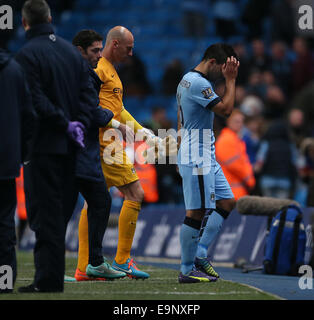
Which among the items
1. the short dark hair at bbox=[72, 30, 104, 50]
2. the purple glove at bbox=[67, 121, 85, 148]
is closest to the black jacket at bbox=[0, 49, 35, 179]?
the purple glove at bbox=[67, 121, 85, 148]

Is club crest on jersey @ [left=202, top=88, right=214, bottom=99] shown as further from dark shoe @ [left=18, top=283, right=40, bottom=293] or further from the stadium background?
the stadium background

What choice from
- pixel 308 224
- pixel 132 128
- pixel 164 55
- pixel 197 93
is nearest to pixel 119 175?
pixel 132 128

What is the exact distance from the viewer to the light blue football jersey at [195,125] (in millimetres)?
8258

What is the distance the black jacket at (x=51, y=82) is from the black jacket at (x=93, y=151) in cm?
34

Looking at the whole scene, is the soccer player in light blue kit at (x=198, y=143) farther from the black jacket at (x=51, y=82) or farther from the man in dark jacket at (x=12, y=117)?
the man in dark jacket at (x=12, y=117)

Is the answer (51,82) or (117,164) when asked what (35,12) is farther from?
(117,164)

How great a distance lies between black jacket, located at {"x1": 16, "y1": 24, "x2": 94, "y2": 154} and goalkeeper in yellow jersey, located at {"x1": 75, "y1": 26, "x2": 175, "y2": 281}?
146 cm

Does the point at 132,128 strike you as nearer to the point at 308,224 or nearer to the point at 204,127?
the point at 204,127

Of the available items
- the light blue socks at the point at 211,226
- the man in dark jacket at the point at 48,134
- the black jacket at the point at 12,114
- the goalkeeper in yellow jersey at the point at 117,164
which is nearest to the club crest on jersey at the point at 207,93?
the goalkeeper in yellow jersey at the point at 117,164

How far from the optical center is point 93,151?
7672 mm

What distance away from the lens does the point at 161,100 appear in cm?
2016

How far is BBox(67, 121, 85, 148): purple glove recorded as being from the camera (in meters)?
6.95

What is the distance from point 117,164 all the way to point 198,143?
853mm

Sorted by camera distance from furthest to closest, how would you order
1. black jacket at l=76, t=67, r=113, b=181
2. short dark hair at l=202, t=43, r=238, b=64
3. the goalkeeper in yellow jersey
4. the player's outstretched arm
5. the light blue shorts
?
the goalkeeper in yellow jersey
short dark hair at l=202, t=43, r=238, b=64
the light blue shorts
the player's outstretched arm
black jacket at l=76, t=67, r=113, b=181
